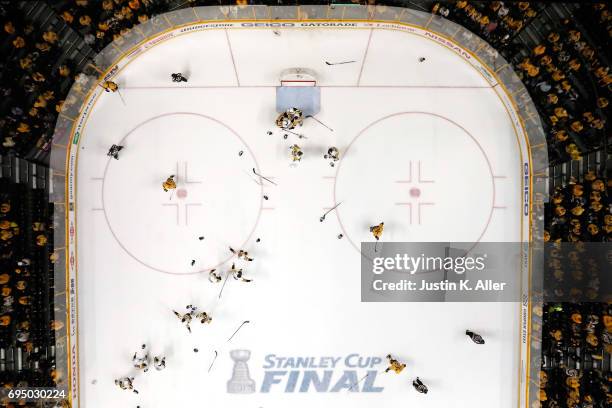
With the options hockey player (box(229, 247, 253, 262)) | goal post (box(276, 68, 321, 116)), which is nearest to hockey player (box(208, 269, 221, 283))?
hockey player (box(229, 247, 253, 262))

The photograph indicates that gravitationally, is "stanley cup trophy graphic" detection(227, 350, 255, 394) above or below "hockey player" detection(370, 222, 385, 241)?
below

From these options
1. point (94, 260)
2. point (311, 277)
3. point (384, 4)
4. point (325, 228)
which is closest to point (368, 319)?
point (311, 277)

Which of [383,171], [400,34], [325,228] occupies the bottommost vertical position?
[325,228]

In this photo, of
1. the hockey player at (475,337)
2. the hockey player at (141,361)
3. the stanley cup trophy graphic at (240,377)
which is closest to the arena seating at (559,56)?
the hockey player at (475,337)

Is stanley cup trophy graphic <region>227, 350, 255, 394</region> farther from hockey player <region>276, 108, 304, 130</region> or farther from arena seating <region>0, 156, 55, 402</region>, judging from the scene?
hockey player <region>276, 108, 304, 130</region>

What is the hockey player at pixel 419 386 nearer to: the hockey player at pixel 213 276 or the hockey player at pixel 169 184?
the hockey player at pixel 213 276

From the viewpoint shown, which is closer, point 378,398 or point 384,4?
point 384,4

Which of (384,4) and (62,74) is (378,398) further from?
(62,74)
